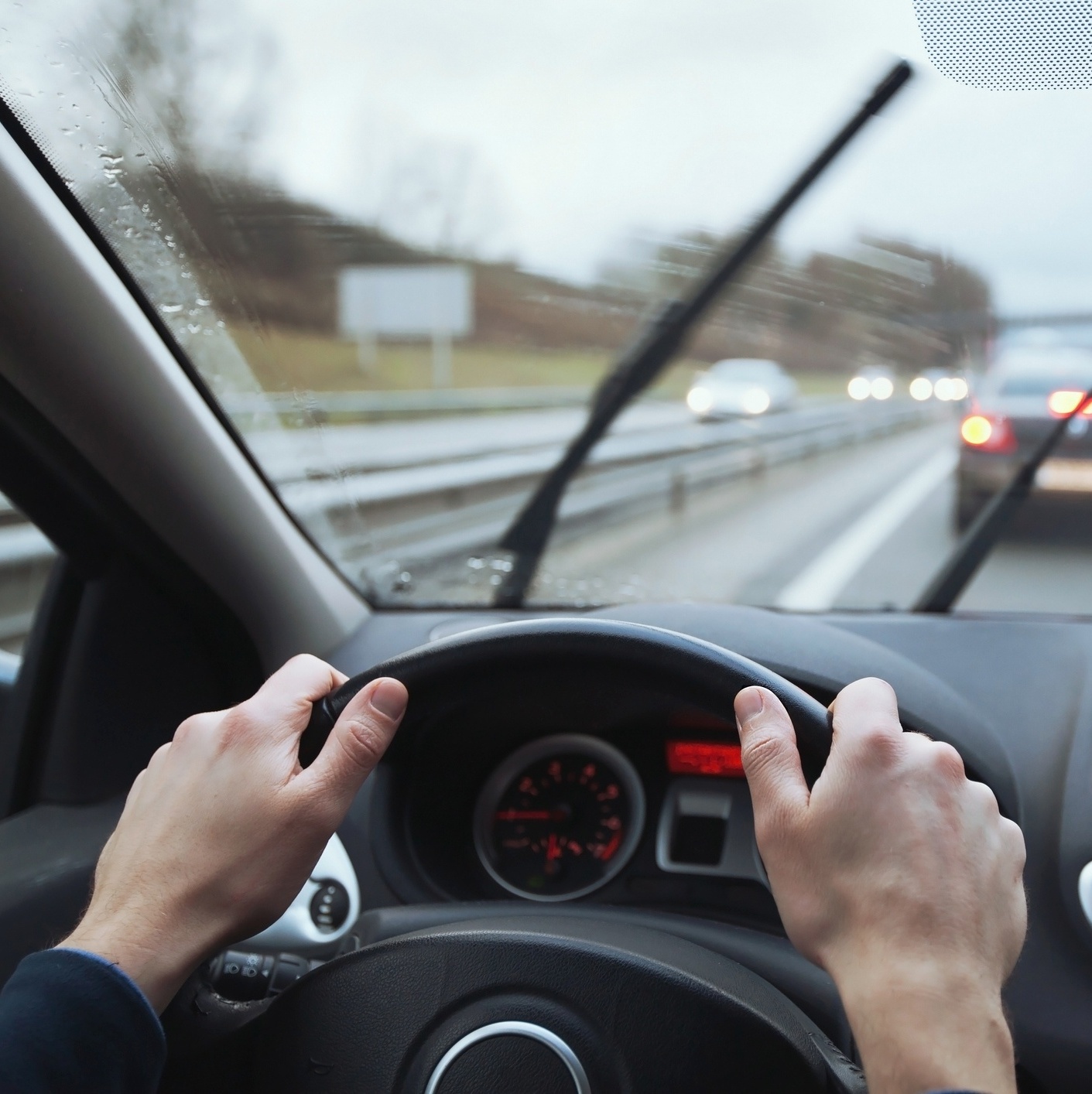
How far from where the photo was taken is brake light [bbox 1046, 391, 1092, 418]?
2.42 metres

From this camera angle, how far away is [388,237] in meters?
2.64

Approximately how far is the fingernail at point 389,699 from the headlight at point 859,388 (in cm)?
218

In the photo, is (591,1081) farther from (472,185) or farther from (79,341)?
(472,185)

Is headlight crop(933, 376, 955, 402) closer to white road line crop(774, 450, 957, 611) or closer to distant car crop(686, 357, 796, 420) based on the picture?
white road line crop(774, 450, 957, 611)

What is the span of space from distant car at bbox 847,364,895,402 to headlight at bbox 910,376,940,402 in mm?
74

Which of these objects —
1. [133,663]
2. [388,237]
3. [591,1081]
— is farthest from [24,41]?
[591,1081]

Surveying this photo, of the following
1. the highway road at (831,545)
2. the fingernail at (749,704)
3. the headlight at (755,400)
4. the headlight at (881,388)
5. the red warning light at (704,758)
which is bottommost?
the fingernail at (749,704)

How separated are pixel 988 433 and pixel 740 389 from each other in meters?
0.82

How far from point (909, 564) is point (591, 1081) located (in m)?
1.85

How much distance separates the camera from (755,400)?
3.40m

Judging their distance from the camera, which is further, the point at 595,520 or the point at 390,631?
the point at 595,520

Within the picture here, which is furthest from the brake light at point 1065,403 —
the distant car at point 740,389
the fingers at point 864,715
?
the fingers at point 864,715

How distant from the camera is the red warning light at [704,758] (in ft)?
7.47

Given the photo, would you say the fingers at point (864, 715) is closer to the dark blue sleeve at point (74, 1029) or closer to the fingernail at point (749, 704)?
the fingernail at point (749, 704)
